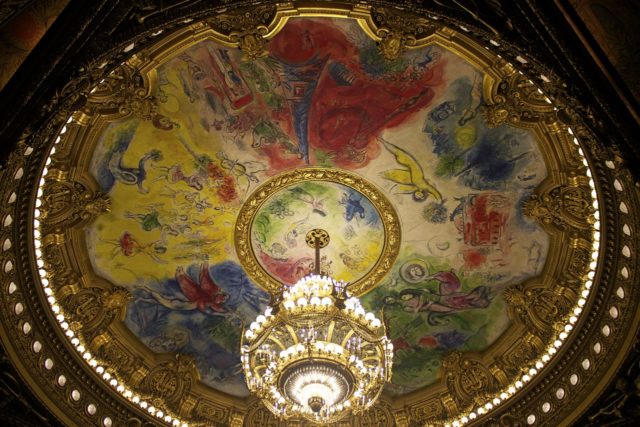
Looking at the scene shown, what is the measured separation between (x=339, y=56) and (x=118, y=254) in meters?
5.97

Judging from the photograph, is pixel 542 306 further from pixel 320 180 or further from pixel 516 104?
pixel 320 180

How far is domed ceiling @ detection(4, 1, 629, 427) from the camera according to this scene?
1298 centimetres

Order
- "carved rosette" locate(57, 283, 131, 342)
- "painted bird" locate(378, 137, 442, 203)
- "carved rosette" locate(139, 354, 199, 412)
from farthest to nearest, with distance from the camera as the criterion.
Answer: "carved rosette" locate(139, 354, 199, 412) → "carved rosette" locate(57, 283, 131, 342) → "painted bird" locate(378, 137, 442, 203)

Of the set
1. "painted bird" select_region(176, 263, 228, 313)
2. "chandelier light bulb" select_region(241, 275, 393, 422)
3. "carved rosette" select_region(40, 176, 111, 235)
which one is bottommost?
"chandelier light bulb" select_region(241, 275, 393, 422)

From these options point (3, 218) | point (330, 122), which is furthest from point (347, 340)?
point (3, 218)

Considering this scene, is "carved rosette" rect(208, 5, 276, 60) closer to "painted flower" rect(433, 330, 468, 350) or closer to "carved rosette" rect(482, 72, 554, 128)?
"carved rosette" rect(482, 72, 554, 128)

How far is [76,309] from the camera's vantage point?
14.8 m

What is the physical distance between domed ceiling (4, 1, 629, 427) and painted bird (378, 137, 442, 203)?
0.03 metres

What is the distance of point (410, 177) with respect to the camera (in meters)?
14.7

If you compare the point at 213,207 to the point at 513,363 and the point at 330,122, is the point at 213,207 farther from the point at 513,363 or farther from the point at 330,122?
the point at 513,363

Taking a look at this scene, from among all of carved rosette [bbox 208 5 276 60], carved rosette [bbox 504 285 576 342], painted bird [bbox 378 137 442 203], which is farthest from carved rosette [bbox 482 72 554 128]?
carved rosette [bbox 208 5 276 60]

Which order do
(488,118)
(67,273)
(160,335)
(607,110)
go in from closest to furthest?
1. (607,110)
2. (488,118)
3. (67,273)
4. (160,335)

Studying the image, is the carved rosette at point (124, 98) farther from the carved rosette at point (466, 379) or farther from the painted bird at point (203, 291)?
the carved rosette at point (466, 379)

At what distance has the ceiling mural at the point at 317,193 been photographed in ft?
43.1
